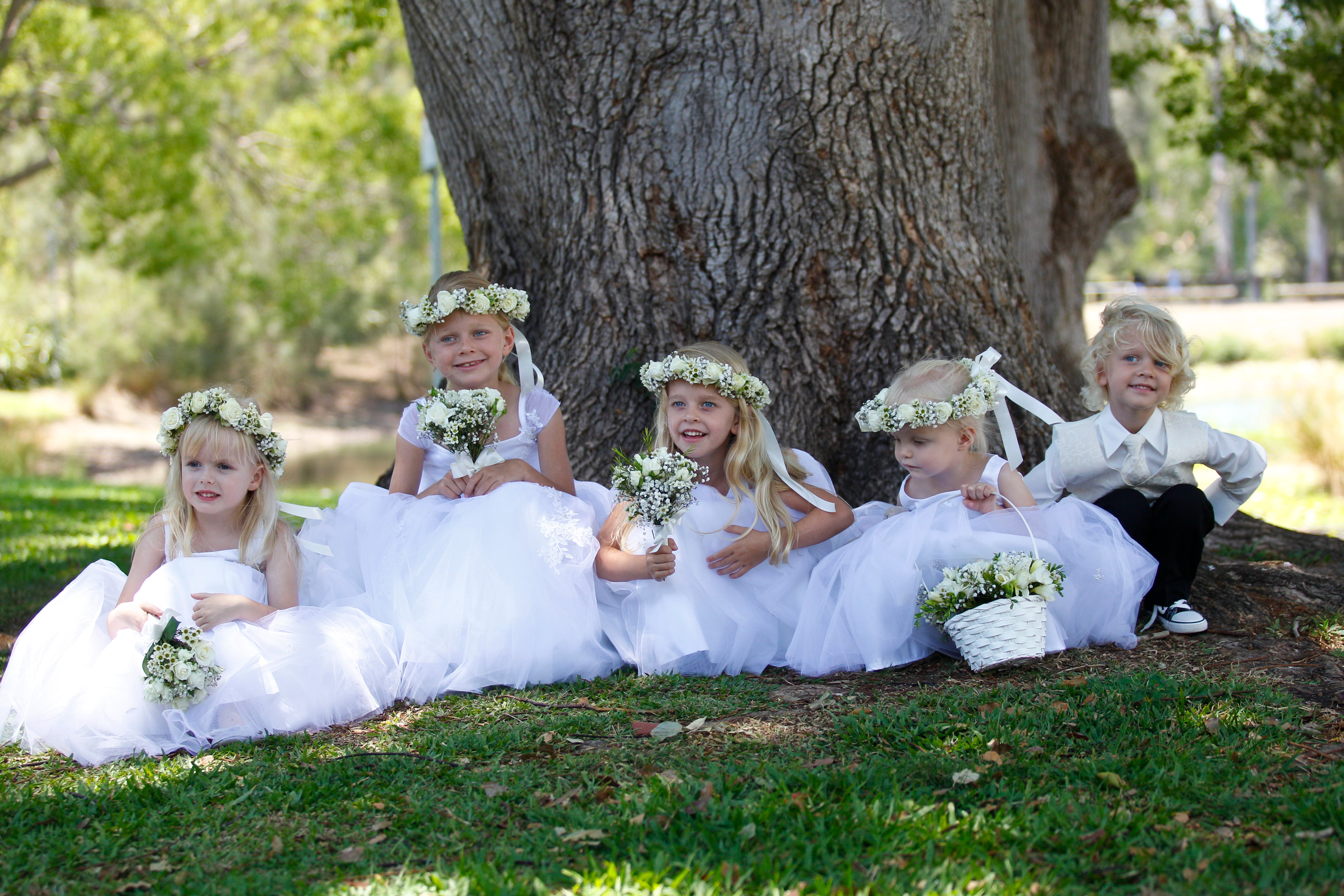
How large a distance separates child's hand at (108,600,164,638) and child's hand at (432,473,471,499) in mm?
1234

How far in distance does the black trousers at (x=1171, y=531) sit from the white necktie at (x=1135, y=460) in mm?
101

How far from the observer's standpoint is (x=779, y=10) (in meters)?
5.02

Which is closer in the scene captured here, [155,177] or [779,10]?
[779,10]

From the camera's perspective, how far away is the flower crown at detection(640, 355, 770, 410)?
14.6 ft

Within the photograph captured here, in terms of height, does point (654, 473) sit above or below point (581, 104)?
below

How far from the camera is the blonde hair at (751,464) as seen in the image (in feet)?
14.8

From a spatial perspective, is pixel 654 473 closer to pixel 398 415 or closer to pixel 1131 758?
pixel 1131 758

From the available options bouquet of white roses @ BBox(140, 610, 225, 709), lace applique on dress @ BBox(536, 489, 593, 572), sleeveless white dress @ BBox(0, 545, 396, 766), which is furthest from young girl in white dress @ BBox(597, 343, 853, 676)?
bouquet of white roses @ BBox(140, 610, 225, 709)

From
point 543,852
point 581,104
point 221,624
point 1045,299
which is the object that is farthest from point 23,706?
point 1045,299

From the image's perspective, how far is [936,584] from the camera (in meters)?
4.19

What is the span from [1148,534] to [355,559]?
329cm

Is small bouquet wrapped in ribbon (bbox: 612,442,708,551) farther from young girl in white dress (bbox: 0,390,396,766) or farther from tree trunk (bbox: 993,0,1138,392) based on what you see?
tree trunk (bbox: 993,0,1138,392)

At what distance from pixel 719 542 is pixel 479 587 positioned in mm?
990

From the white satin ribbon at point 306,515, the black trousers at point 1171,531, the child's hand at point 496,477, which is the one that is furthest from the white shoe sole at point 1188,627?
the white satin ribbon at point 306,515
